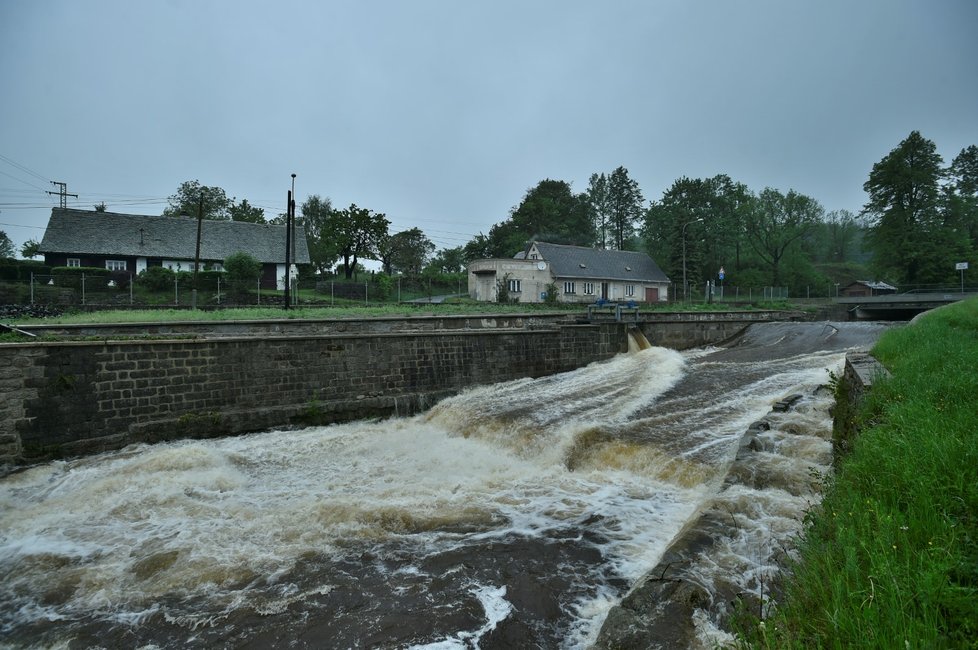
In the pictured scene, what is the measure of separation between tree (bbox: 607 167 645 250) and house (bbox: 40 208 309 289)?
38736 mm

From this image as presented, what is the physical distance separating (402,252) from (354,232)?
4.98 m

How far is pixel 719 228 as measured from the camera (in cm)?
5103

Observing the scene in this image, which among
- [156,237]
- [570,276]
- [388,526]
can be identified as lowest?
[388,526]

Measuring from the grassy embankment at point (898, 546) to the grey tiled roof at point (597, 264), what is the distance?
3667cm

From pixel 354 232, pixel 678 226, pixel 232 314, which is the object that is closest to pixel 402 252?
pixel 354 232

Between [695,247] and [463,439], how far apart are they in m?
44.6

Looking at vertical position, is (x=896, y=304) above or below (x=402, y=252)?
below

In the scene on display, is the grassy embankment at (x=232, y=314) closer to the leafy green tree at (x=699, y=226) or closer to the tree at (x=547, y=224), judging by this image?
the leafy green tree at (x=699, y=226)

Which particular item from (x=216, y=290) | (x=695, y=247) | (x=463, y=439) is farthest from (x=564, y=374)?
(x=695, y=247)

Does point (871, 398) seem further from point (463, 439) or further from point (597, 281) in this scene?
point (597, 281)

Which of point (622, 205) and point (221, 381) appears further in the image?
point (622, 205)

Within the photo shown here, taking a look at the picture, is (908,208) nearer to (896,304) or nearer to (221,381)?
(896,304)

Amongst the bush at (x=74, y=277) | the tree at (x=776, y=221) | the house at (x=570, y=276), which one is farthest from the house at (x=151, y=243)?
the tree at (x=776, y=221)

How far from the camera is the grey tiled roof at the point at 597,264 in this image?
41562mm
